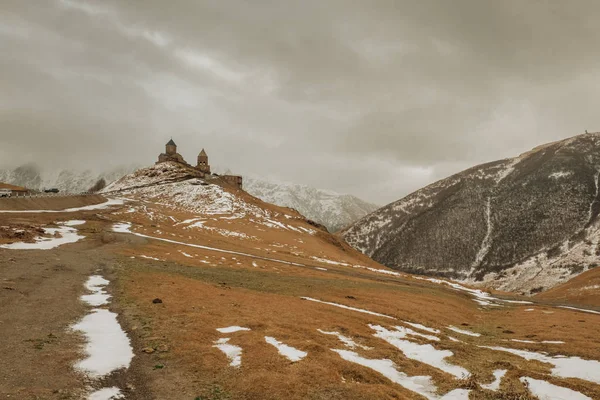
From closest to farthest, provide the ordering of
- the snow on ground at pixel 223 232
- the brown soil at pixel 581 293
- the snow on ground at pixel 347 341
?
the snow on ground at pixel 347 341, the brown soil at pixel 581 293, the snow on ground at pixel 223 232

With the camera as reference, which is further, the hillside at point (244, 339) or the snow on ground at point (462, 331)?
the snow on ground at point (462, 331)

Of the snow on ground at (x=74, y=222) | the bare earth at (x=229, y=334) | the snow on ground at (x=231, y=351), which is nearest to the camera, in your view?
the bare earth at (x=229, y=334)

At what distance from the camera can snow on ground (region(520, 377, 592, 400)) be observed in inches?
569

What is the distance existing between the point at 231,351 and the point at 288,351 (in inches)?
105

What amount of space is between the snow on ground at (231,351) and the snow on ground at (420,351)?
31.3ft

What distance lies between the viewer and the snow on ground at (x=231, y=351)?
49.5 ft

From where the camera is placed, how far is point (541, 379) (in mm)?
16281

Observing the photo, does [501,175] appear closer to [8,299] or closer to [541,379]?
[541,379]

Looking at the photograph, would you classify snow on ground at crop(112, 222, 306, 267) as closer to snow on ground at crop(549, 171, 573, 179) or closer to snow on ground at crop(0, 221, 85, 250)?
snow on ground at crop(0, 221, 85, 250)

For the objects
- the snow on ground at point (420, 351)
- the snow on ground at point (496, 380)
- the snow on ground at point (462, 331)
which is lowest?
the snow on ground at point (462, 331)

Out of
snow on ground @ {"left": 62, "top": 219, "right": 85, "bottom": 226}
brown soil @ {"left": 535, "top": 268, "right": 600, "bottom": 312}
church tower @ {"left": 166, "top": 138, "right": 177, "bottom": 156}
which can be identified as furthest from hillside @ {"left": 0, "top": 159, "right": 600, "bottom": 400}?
church tower @ {"left": 166, "top": 138, "right": 177, "bottom": 156}

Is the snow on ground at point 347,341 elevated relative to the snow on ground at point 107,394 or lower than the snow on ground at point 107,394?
elevated

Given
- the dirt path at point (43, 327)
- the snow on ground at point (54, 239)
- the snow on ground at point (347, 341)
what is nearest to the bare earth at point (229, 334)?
the dirt path at point (43, 327)

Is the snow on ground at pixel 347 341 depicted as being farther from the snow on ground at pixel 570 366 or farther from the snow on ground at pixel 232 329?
the snow on ground at pixel 570 366
